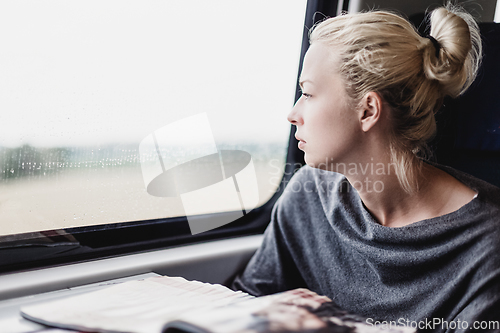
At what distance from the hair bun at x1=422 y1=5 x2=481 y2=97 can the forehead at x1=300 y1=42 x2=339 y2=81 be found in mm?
227

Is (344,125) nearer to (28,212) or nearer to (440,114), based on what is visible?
(440,114)

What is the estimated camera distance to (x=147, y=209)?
Answer: 131cm

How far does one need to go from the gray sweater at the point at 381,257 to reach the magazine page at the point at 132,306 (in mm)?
340

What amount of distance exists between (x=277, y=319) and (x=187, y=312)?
6.1 inches

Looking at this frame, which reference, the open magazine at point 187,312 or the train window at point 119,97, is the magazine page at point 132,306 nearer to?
the open magazine at point 187,312

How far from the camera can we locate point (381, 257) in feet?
3.34

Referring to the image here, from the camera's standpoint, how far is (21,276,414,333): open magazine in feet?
2.02

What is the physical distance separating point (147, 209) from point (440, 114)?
946mm

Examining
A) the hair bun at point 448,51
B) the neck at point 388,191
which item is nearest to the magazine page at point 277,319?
the neck at point 388,191

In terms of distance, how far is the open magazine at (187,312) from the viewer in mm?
617

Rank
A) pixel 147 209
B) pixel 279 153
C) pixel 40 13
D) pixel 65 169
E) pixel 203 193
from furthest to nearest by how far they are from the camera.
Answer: pixel 279 153 < pixel 203 193 < pixel 147 209 < pixel 65 169 < pixel 40 13

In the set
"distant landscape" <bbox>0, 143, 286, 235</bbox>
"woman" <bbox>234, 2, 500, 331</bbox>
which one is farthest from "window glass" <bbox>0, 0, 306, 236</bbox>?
"woman" <bbox>234, 2, 500, 331</bbox>

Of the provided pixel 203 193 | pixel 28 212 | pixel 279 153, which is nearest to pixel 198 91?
pixel 203 193

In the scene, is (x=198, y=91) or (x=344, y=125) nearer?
(x=344, y=125)
